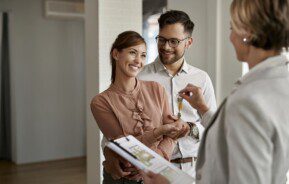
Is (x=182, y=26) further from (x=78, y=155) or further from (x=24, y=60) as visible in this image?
(x=78, y=155)

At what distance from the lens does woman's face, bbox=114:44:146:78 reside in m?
1.66

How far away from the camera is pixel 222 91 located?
8.35 ft

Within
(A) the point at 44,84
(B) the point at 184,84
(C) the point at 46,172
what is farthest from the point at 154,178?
(A) the point at 44,84

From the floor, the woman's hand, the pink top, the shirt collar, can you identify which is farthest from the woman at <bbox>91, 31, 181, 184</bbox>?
the floor

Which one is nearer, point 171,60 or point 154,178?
point 154,178

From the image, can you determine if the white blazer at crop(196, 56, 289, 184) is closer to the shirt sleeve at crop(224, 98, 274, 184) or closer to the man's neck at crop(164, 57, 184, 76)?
the shirt sleeve at crop(224, 98, 274, 184)

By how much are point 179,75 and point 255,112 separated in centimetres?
117

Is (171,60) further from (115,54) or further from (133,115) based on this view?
(133,115)

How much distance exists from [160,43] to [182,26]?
0.51 feet

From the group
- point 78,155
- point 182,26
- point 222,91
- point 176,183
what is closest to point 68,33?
point 78,155

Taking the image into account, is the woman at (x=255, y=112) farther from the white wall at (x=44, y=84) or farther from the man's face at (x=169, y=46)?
the white wall at (x=44, y=84)

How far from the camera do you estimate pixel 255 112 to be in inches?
32.7

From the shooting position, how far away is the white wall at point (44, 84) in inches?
199

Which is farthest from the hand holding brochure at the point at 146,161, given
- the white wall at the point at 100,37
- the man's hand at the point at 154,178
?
the white wall at the point at 100,37
